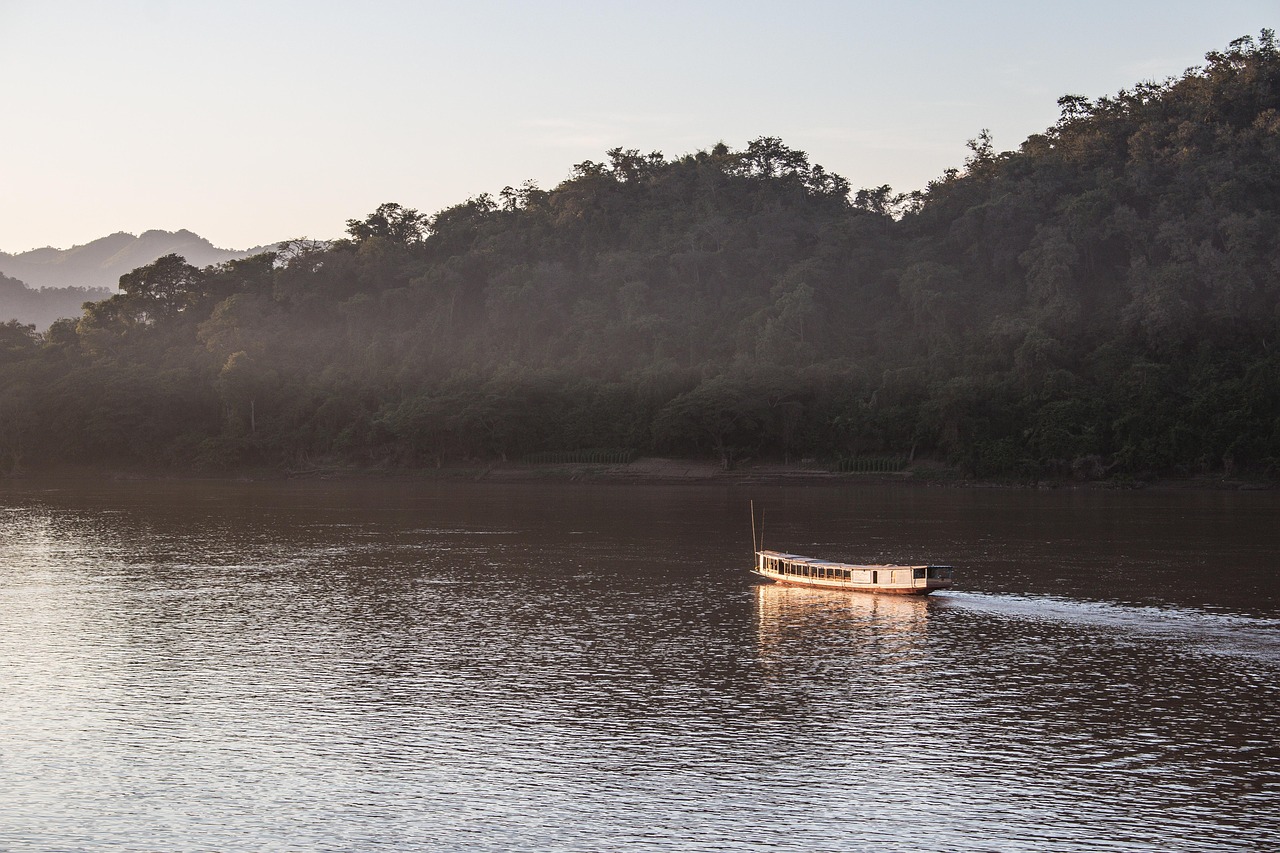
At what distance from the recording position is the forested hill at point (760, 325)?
355 feet

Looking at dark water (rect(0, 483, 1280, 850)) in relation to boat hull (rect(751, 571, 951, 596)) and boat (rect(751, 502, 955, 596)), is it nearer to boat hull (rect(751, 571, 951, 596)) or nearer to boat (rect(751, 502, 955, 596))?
boat hull (rect(751, 571, 951, 596))

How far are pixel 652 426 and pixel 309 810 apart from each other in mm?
94050

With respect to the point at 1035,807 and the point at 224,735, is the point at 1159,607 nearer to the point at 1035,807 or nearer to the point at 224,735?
the point at 1035,807

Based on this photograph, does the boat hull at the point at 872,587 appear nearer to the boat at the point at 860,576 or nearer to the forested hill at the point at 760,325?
the boat at the point at 860,576

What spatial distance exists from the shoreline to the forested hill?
64.4 inches

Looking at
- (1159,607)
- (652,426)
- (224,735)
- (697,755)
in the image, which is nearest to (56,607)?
(224,735)

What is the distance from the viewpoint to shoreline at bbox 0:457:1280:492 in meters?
99.9

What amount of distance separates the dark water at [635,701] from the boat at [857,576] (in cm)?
68

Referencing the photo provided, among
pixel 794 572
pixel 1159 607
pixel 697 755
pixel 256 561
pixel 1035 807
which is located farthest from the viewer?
pixel 256 561

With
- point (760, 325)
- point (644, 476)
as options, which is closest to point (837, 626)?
point (644, 476)

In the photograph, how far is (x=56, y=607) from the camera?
43.9m

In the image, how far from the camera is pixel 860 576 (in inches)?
1799

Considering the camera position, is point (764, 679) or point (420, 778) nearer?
point (420, 778)

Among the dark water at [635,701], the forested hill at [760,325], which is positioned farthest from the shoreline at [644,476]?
the dark water at [635,701]
